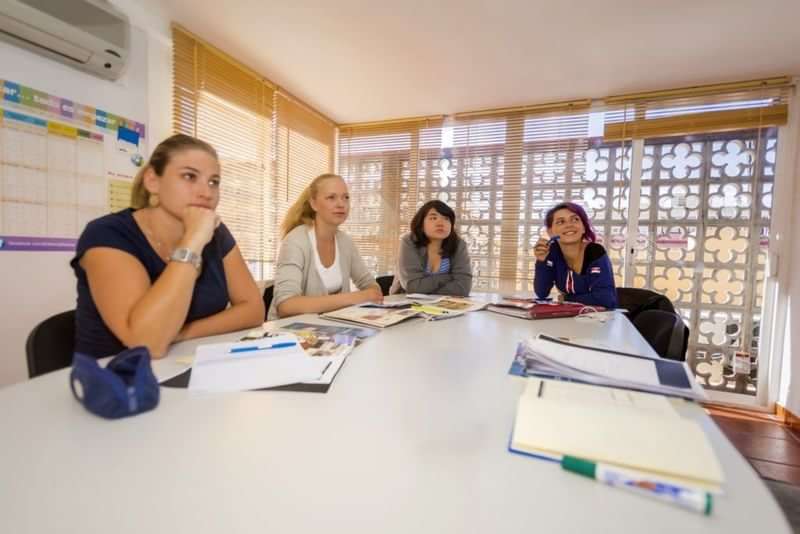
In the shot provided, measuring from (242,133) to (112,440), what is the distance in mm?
2709

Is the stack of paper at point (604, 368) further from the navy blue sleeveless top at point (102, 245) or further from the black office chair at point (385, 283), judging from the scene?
the black office chair at point (385, 283)

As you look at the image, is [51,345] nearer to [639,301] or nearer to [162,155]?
[162,155]

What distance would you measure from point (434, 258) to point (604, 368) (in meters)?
1.77

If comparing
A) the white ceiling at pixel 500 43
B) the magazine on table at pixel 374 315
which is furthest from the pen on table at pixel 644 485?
the white ceiling at pixel 500 43

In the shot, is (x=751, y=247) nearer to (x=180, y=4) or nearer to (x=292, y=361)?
(x=292, y=361)

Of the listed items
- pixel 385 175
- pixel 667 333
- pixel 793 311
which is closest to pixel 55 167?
pixel 385 175

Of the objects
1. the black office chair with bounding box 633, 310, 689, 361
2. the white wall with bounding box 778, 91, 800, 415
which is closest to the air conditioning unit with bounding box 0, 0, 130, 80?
the black office chair with bounding box 633, 310, 689, 361

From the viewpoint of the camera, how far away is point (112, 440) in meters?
0.51

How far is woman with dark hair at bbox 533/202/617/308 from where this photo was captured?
2.02 meters

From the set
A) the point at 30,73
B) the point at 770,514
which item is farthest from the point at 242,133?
the point at 770,514

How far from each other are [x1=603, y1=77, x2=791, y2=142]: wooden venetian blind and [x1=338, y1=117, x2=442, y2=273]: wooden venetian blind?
1.51 meters

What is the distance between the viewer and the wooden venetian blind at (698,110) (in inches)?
106

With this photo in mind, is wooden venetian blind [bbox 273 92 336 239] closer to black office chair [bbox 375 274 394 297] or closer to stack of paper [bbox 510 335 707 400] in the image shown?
black office chair [bbox 375 274 394 297]

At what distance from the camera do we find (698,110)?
2857 mm
